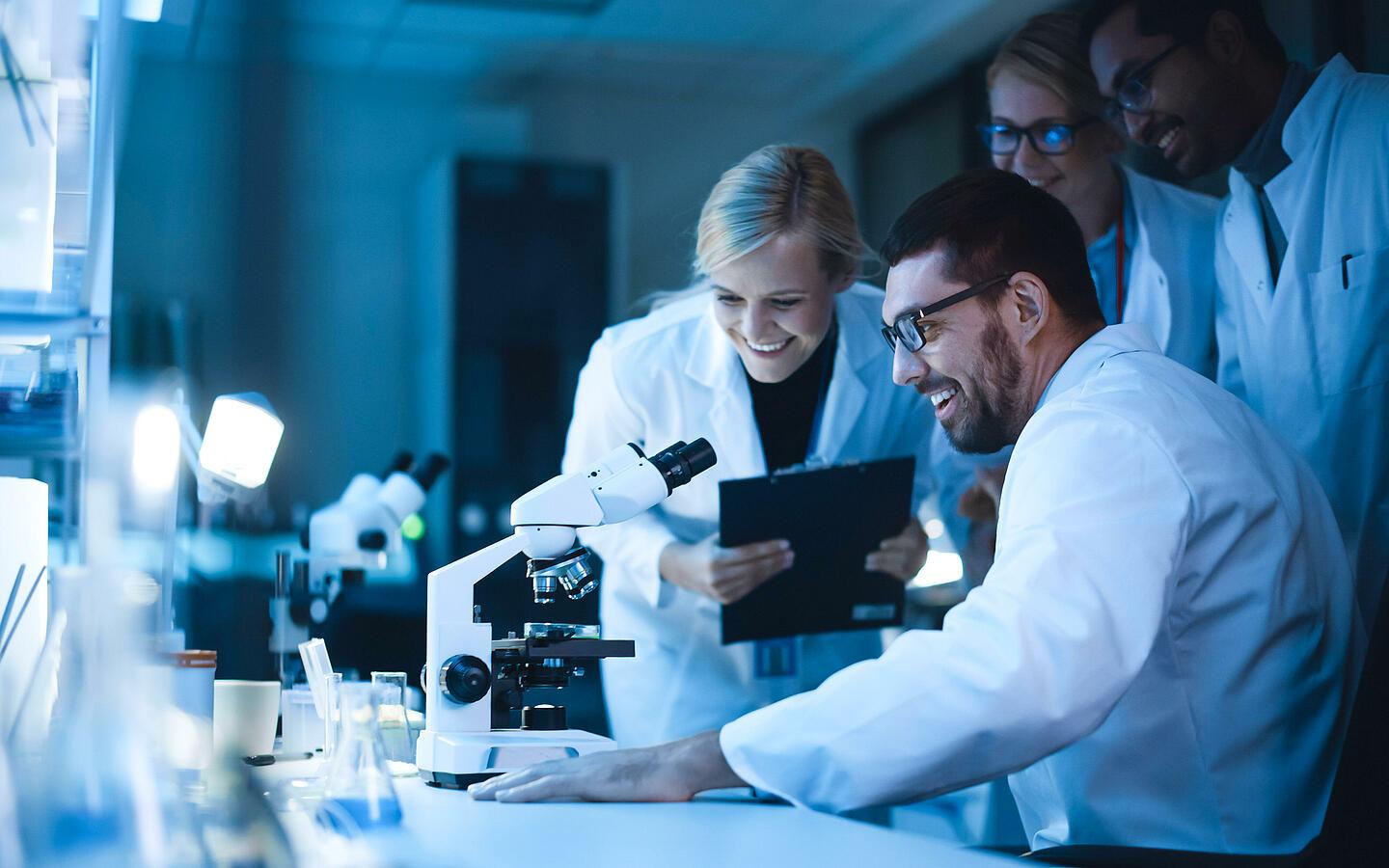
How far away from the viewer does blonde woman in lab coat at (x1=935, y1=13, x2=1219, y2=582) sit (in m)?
2.20

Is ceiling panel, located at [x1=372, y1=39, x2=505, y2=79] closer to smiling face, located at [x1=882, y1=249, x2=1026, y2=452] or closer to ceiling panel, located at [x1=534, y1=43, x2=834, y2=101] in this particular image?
ceiling panel, located at [x1=534, y1=43, x2=834, y2=101]

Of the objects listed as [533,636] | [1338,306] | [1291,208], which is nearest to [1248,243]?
[1291,208]

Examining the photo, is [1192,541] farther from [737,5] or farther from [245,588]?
[737,5]

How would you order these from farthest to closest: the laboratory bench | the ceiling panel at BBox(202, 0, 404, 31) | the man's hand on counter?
the ceiling panel at BBox(202, 0, 404, 31)
the man's hand on counter
the laboratory bench

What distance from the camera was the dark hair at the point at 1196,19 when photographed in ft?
6.44

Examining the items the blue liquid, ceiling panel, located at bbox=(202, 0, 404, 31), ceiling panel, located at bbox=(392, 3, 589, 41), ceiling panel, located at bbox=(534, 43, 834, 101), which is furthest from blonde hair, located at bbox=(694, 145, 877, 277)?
ceiling panel, located at bbox=(534, 43, 834, 101)

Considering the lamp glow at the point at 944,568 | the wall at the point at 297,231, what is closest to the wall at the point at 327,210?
the wall at the point at 297,231

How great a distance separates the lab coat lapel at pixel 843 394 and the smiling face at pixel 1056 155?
42 cm

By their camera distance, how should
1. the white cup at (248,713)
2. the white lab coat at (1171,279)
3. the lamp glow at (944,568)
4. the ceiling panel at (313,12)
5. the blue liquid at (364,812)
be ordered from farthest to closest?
the ceiling panel at (313,12) → the lamp glow at (944,568) → the white lab coat at (1171,279) → the white cup at (248,713) → the blue liquid at (364,812)

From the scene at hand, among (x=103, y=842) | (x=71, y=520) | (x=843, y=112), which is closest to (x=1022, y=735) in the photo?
(x=103, y=842)

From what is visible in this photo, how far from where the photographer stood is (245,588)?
3371mm

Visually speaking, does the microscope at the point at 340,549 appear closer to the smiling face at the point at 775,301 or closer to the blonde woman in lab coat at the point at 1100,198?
the smiling face at the point at 775,301

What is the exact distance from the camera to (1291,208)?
1945mm

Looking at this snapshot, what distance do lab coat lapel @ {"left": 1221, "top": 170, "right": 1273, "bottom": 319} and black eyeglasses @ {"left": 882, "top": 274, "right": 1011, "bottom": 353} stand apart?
2.40 feet
